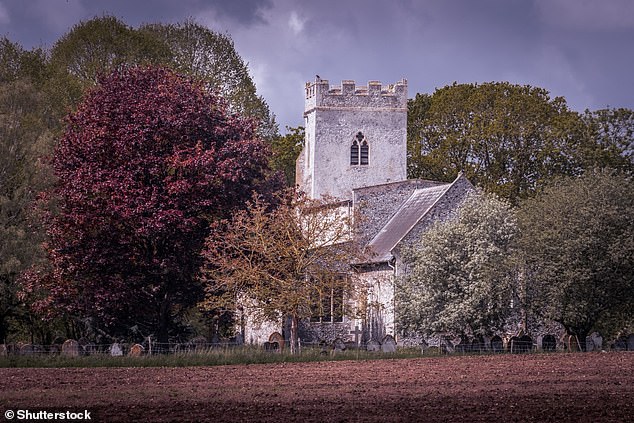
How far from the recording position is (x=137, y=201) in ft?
154

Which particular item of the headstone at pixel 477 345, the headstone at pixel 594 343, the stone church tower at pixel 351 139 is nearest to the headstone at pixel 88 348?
the headstone at pixel 477 345

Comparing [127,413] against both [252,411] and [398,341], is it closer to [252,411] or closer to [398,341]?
[252,411]

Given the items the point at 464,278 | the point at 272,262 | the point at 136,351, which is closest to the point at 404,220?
the point at 464,278

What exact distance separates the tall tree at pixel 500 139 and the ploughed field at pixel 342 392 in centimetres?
3352

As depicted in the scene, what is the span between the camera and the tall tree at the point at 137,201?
4741cm

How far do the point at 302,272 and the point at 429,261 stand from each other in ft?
19.1

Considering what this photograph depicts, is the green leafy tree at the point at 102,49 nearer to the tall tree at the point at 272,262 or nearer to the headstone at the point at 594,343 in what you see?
the tall tree at the point at 272,262

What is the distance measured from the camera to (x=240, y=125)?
52.2 meters

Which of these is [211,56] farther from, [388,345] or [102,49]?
[388,345]

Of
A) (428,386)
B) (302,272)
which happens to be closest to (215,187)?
(302,272)

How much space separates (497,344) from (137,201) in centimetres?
1660

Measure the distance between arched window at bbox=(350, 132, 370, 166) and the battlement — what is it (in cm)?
205

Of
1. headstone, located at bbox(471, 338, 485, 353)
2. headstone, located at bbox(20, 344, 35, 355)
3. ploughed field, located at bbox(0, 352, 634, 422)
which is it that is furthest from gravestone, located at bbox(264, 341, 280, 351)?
headstone, located at bbox(20, 344, 35, 355)

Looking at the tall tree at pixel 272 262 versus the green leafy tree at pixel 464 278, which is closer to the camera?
the tall tree at pixel 272 262
